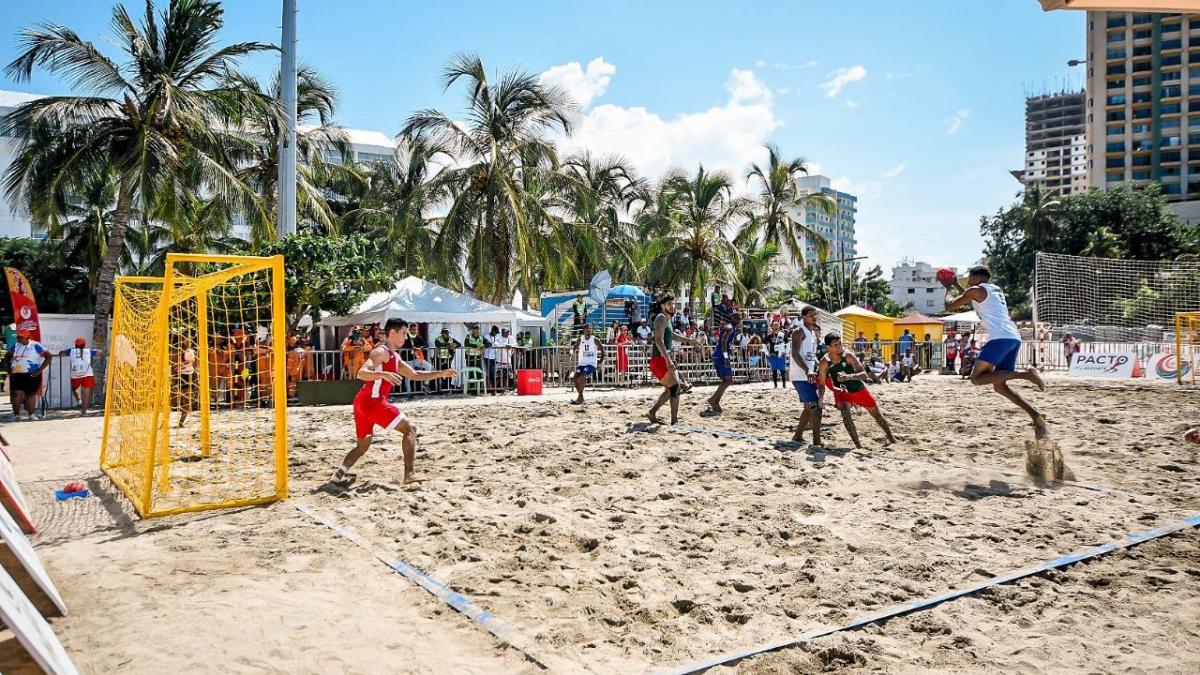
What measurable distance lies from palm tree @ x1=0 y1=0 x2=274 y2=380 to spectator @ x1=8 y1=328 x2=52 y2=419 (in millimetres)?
3084

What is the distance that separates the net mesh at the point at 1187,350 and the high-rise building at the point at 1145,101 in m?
80.8

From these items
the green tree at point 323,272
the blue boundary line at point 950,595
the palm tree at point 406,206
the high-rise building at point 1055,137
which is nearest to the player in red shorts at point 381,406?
the blue boundary line at point 950,595

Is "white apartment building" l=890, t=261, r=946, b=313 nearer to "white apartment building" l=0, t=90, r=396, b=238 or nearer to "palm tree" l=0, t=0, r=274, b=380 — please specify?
"white apartment building" l=0, t=90, r=396, b=238

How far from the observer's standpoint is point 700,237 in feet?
104

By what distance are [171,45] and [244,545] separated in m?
15.7

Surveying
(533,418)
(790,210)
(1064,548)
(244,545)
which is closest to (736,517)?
(1064,548)

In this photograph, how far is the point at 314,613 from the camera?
13.3ft

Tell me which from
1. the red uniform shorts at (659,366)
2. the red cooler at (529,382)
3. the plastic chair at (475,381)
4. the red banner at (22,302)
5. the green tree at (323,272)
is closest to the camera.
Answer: the red uniform shorts at (659,366)

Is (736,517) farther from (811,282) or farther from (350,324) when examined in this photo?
(811,282)

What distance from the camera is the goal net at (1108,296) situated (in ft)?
100.0

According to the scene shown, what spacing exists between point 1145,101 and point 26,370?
10937 centimetres

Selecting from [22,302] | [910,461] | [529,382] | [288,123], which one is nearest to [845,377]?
[910,461]

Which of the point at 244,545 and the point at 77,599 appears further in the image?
the point at 244,545

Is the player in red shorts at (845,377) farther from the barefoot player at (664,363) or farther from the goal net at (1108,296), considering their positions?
the goal net at (1108,296)
